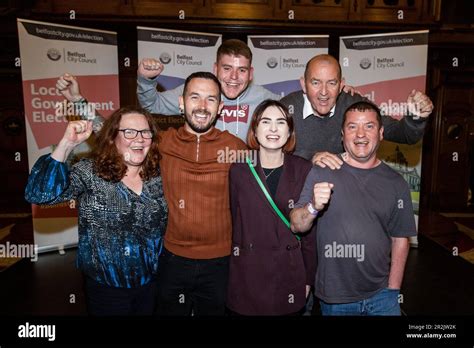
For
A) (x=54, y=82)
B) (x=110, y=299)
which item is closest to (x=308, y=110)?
(x=110, y=299)

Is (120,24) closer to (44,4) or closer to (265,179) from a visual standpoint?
(44,4)

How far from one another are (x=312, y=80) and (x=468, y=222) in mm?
4030

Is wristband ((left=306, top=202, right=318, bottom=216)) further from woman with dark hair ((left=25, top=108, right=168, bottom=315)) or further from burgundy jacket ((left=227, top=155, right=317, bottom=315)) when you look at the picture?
woman with dark hair ((left=25, top=108, right=168, bottom=315))

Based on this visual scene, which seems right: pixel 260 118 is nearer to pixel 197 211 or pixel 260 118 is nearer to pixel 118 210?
pixel 197 211

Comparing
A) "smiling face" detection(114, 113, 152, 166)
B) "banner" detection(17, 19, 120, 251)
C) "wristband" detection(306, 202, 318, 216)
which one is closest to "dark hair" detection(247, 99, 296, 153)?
"wristband" detection(306, 202, 318, 216)

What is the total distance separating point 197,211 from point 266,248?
32 cm

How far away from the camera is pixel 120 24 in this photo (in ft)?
14.7

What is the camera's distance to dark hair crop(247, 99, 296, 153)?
160 centimetres

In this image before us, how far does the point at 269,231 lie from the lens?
5.06ft

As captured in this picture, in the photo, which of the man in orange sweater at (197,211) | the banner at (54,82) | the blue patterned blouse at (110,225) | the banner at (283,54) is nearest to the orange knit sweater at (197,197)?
the man in orange sweater at (197,211)

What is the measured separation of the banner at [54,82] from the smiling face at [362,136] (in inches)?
100

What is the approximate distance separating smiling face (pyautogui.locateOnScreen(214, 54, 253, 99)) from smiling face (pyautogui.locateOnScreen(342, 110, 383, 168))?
77 centimetres

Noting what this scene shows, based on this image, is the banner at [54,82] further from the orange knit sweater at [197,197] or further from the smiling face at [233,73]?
the orange knit sweater at [197,197]

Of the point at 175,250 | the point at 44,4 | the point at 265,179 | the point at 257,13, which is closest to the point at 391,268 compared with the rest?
the point at 265,179
